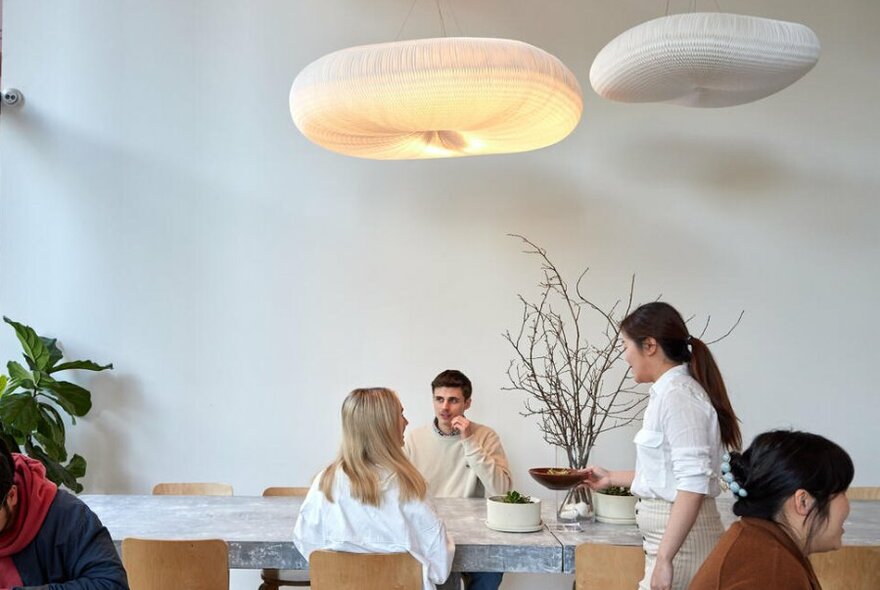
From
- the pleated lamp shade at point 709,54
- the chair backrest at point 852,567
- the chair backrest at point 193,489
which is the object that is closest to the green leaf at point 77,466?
the chair backrest at point 193,489

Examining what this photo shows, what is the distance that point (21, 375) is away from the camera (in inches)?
174

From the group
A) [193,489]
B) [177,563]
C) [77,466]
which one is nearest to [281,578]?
[193,489]

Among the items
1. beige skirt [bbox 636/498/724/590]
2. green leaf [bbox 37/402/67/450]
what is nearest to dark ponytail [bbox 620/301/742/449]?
beige skirt [bbox 636/498/724/590]

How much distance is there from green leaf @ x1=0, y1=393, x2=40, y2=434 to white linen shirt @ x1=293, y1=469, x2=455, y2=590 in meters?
2.05

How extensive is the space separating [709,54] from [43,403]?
3.54 m

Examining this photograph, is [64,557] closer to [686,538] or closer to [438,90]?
[686,538]

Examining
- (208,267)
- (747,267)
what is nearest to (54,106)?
(208,267)

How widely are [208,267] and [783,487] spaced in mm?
3612

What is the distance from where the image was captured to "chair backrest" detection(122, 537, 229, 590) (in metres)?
2.77

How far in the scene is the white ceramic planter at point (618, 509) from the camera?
323 centimetres

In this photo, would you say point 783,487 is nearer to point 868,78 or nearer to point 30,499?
point 30,499

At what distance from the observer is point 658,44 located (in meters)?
2.83

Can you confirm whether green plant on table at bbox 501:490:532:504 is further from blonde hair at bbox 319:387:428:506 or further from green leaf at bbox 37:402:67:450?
green leaf at bbox 37:402:67:450

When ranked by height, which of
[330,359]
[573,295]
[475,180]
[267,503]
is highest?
[475,180]
